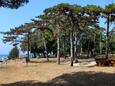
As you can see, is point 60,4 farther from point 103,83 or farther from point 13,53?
point 13,53

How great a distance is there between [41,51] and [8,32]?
29.4 m

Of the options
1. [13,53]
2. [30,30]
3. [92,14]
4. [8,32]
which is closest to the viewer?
[92,14]

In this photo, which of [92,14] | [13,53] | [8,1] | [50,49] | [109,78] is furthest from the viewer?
[13,53]

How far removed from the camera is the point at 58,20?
3734 centimetres

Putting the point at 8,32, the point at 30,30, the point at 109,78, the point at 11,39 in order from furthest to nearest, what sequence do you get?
the point at 11,39 → the point at 8,32 → the point at 30,30 → the point at 109,78

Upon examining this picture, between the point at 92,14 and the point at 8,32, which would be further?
the point at 8,32

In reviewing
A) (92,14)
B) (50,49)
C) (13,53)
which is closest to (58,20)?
(92,14)

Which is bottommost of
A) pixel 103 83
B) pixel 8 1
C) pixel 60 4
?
pixel 103 83

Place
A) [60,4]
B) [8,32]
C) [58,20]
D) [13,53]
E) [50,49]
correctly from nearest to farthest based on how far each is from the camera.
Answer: [60,4]
[58,20]
[8,32]
[50,49]
[13,53]

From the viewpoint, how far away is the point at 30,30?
54969 mm

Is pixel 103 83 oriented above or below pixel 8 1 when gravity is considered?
below

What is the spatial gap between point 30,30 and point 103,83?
39004mm

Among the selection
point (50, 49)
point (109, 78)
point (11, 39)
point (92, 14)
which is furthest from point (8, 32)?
point (109, 78)

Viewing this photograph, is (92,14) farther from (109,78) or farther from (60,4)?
(109,78)
